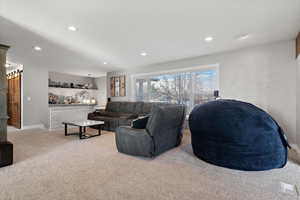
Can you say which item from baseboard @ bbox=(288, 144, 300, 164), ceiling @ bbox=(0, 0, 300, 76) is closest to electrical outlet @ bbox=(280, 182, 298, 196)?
baseboard @ bbox=(288, 144, 300, 164)

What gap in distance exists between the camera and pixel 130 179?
2.09 m

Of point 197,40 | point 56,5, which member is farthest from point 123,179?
point 197,40

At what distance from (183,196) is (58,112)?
5516 mm

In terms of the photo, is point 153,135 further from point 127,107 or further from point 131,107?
point 127,107

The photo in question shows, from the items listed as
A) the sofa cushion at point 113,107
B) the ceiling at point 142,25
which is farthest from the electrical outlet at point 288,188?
the sofa cushion at point 113,107

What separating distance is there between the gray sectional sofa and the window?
64cm

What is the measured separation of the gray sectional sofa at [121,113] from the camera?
516 cm

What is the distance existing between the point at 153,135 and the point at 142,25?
2129mm

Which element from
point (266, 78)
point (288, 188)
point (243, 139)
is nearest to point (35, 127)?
point (243, 139)

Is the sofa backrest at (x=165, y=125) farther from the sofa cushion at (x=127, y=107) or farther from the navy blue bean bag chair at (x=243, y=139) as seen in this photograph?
the sofa cushion at (x=127, y=107)

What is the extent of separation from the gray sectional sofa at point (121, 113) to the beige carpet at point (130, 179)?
2.16m

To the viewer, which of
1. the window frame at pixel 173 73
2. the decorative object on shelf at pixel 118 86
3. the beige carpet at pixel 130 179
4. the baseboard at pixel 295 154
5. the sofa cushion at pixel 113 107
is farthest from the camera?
the decorative object on shelf at pixel 118 86

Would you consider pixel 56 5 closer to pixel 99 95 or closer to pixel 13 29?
pixel 13 29

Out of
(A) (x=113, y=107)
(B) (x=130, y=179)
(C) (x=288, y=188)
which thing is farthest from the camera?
(A) (x=113, y=107)
